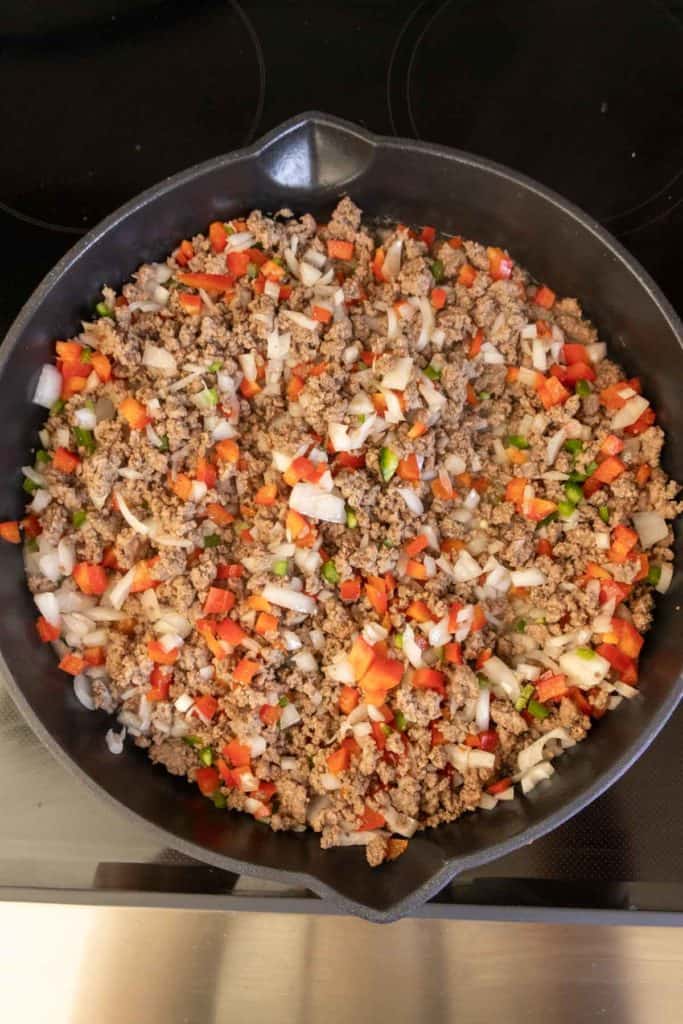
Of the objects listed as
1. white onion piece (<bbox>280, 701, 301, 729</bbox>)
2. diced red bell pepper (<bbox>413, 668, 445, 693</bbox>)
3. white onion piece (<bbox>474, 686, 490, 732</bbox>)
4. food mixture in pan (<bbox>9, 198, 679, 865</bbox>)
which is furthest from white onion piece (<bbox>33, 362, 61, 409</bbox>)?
white onion piece (<bbox>474, 686, 490, 732</bbox>)

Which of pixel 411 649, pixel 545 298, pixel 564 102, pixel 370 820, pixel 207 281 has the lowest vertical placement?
pixel 370 820

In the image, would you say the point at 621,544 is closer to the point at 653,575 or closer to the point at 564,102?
the point at 653,575

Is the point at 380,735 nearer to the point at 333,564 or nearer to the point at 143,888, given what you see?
the point at 333,564

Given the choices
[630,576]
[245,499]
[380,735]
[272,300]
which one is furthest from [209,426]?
[630,576]

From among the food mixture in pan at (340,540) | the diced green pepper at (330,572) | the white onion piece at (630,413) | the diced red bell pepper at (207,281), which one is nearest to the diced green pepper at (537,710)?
the food mixture in pan at (340,540)

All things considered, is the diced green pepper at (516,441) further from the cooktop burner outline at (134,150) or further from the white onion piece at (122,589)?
the cooktop burner outline at (134,150)

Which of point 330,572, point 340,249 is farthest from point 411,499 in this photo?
point 340,249
